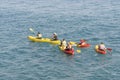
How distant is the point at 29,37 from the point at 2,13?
2520 centimetres

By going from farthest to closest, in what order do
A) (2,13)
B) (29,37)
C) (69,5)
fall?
1. (69,5)
2. (2,13)
3. (29,37)

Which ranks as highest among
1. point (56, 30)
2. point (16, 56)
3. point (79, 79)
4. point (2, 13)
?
point (2, 13)

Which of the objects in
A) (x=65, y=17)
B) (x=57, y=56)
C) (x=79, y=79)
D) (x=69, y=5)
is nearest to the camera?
(x=79, y=79)

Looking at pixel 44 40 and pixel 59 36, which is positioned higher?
pixel 59 36

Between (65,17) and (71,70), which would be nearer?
(71,70)

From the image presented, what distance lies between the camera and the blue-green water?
42594 millimetres

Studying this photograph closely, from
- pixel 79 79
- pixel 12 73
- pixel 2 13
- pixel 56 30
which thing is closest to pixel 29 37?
pixel 56 30

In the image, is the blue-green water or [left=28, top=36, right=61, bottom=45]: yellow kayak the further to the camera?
[left=28, top=36, right=61, bottom=45]: yellow kayak

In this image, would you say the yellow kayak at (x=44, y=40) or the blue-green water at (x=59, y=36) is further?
the yellow kayak at (x=44, y=40)

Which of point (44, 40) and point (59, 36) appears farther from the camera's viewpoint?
point (59, 36)

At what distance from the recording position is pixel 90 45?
53.2 m

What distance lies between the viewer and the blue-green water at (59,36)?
42.6 metres

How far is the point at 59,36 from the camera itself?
59.9m

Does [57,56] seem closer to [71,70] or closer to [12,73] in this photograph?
[71,70]
